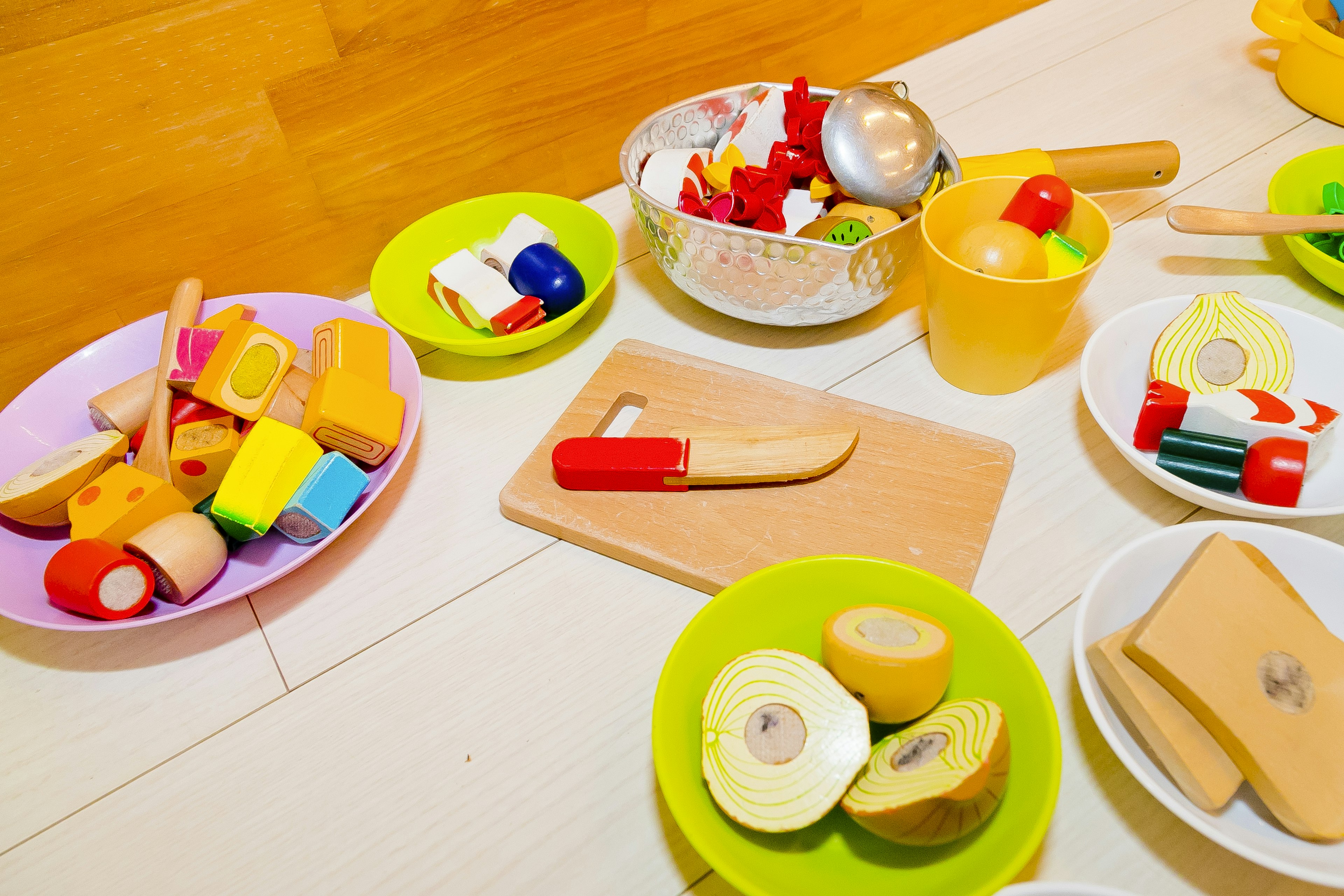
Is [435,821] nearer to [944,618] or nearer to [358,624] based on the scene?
[358,624]

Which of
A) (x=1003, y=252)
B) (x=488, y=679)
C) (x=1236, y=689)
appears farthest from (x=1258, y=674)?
(x=488, y=679)

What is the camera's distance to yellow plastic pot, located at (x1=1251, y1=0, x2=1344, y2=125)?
2.70 ft

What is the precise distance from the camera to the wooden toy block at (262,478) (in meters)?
0.50

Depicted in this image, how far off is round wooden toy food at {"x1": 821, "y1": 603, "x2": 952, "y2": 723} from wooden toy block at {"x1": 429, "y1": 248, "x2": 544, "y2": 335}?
1.19 feet

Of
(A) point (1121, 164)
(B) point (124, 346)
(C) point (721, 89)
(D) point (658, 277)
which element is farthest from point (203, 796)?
(A) point (1121, 164)

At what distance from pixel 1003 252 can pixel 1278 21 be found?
558 millimetres

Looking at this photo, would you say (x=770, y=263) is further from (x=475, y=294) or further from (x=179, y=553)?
(x=179, y=553)

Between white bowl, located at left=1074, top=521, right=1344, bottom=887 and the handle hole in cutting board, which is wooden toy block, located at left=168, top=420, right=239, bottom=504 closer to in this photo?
the handle hole in cutting board

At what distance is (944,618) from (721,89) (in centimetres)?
50

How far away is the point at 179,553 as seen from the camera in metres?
0.49

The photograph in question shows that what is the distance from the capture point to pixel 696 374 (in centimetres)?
64

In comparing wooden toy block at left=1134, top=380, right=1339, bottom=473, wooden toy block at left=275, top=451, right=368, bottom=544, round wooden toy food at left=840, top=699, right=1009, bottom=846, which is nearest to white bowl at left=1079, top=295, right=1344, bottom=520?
wooden toy block at left=1134, top=380, right=1339, bottom=473

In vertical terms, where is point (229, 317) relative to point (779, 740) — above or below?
above

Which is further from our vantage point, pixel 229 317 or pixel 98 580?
pixel 229 317
